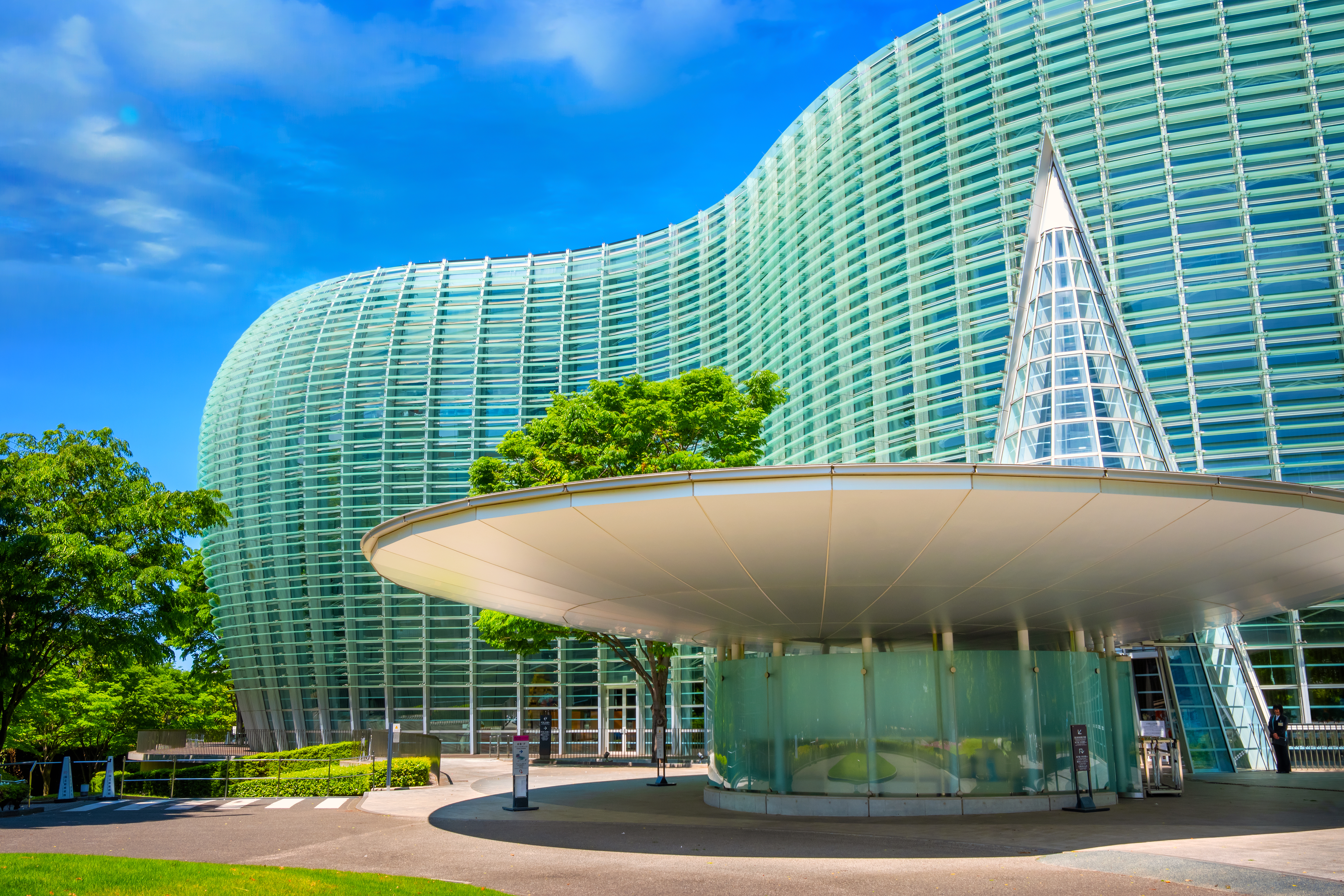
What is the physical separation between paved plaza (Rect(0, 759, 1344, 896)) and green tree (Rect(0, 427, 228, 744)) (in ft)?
12.3

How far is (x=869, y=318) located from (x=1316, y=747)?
21511mm

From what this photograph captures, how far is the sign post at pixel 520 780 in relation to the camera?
1794 centimetres

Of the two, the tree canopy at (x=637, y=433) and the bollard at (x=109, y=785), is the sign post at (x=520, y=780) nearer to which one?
the bollard at (x=109, y=785)

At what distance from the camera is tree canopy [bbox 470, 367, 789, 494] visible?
99.5ft

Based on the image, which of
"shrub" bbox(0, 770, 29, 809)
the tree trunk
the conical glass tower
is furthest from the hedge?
the conical glass tower

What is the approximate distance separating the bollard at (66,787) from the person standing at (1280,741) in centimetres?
2928

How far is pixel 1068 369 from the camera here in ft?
103

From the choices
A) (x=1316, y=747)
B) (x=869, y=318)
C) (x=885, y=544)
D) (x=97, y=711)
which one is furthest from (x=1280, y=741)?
(x=97, y=711)

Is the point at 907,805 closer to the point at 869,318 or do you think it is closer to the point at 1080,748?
the point at 1080,748

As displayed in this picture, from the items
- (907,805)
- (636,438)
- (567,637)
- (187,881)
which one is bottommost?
(907,805)

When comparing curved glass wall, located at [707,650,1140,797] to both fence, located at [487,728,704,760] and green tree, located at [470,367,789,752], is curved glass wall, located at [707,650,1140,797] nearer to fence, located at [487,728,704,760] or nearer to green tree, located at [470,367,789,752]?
green tree, located at [470,367,789,752]

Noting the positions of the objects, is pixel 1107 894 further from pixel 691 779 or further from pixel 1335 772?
pixel 1335 772

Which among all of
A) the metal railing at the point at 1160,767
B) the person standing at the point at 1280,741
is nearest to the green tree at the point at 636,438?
the metal railing at the point at 1160,767

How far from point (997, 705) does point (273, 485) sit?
52.1 meters
